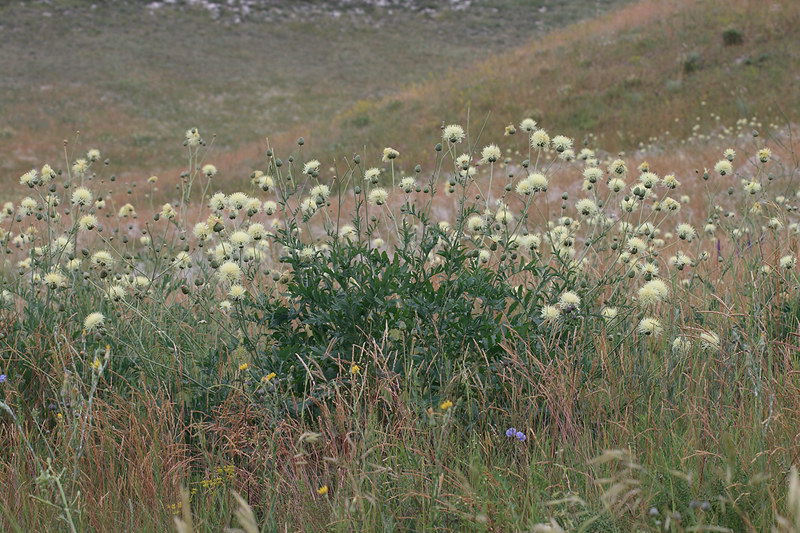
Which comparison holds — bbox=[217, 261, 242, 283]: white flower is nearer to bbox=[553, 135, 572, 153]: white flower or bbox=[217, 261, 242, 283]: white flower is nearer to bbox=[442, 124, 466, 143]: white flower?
bbox=[442, 124, 466, 143]: white flower

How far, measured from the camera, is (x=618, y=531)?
1.63 metres

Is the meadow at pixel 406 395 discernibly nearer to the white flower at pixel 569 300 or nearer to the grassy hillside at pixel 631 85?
the white flower at pixel 569 300

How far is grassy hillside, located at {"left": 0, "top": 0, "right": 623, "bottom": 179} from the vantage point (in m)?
25.1

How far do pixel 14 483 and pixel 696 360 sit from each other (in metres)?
2.45

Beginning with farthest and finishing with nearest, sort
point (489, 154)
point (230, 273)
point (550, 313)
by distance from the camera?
point (489, 154) < point (230, 273) < point (550, 313)

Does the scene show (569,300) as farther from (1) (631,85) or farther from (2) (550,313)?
(1) (631,85)

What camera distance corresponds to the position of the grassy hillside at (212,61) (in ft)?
82.4

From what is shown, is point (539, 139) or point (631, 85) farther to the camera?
point (631, 85)

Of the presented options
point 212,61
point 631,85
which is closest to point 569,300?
point 631,85

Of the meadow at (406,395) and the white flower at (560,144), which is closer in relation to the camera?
the meadow at (406,395)

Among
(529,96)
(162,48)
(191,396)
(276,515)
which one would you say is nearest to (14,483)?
(191,396)

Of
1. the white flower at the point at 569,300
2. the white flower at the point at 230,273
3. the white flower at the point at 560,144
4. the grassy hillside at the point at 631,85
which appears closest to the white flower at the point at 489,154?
the white flower at the point at 560,144

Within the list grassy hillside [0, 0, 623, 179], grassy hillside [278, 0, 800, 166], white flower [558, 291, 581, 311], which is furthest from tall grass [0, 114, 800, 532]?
grassy hillside [0, 0, 623, 179]

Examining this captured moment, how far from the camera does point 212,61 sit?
112ft
